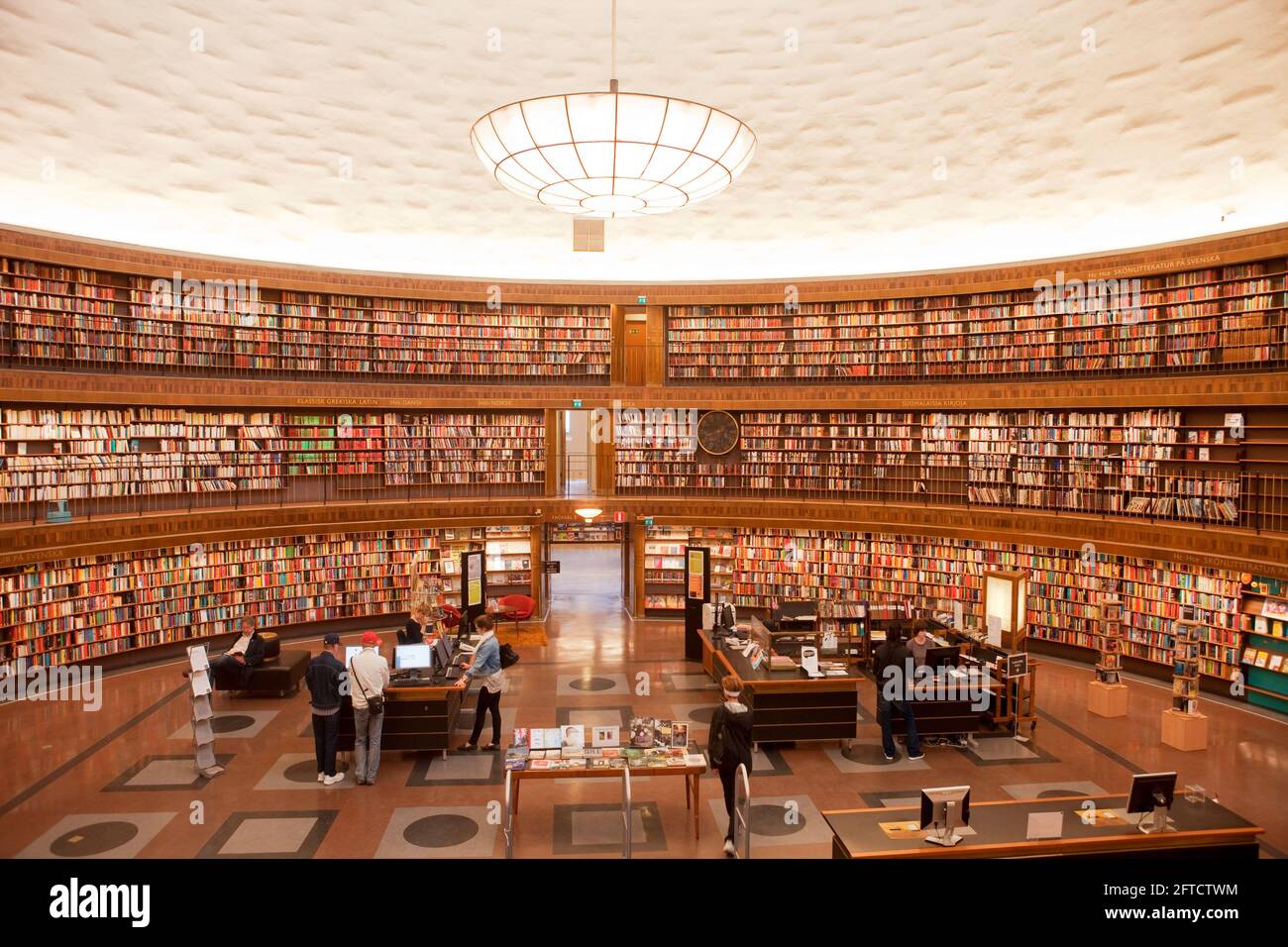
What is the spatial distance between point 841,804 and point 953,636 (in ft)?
14.5

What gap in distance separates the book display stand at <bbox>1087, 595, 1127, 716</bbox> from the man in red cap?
8.50m

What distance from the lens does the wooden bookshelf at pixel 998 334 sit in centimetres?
1105

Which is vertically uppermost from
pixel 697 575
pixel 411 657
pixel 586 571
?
pixel 697 575

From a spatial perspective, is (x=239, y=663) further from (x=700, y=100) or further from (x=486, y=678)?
(x=700, y=100)

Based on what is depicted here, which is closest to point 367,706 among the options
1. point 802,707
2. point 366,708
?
point 366,708

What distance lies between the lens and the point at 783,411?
50.4 ft

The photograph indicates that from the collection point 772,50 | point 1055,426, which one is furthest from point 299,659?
point 1055,426

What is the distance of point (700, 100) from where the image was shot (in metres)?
8.70

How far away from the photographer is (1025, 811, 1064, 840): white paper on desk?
514 centimetres

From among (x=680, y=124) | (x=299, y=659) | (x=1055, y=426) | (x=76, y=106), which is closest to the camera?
(x=680, y=124)

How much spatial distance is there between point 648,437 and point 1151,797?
37.4ft

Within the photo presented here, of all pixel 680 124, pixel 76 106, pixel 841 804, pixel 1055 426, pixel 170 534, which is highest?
pixel 76 106

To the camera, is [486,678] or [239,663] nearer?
[486,678]
